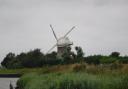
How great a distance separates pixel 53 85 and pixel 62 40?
95616 millimetres

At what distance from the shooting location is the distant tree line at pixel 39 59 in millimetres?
85900

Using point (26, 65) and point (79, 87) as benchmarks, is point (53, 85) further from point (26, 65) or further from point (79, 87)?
point (26, 65)

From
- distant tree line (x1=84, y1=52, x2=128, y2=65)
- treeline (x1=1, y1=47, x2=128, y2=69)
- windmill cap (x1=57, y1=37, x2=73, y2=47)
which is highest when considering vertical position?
windmill cap (x1=57, y1=37, x2=73, y2=47)

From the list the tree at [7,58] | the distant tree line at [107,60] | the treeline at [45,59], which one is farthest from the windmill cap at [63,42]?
the distant tree line at [107,60]

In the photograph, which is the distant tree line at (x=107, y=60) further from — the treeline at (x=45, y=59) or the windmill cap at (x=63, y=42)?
the windmill cap at (x=63, y=42)

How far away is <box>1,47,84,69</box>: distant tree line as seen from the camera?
8590cm

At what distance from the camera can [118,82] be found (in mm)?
15938

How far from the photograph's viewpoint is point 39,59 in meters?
96.5

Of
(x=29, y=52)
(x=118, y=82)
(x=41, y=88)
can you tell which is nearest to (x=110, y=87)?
(x=118, y=82)

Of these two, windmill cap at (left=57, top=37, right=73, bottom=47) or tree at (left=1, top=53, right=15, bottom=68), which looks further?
tree at (left=1, top=53, right=15, bottom=68)

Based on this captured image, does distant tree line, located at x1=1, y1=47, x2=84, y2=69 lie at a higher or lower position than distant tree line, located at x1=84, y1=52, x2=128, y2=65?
higher

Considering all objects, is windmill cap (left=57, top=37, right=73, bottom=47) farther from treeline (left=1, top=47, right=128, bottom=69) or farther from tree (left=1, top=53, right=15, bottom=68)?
tree (left=1, top=53, right=15, bottom=68)

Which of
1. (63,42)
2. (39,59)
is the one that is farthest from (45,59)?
(63,42)

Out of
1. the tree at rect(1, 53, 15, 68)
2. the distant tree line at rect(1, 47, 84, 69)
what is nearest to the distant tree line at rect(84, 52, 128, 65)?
the distant tree line at rect(1, 47, 84, 69)
